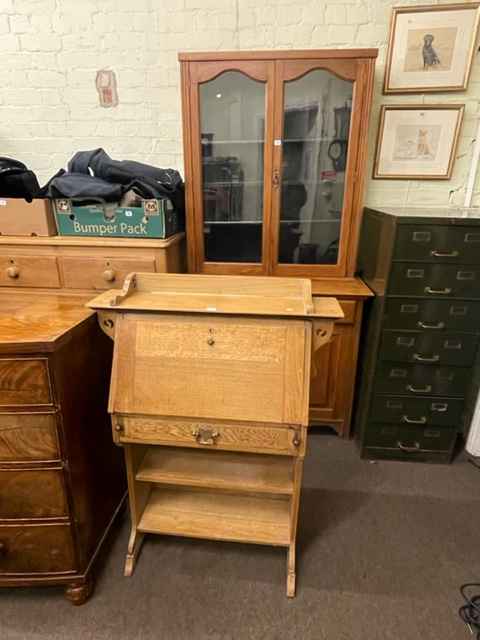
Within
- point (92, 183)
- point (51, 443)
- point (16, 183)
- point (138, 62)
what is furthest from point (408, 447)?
point (138, 62)

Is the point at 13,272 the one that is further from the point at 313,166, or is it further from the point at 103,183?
the point at 313,166

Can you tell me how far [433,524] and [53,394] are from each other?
1.66 metres

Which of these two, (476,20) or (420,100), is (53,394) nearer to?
(420,100)

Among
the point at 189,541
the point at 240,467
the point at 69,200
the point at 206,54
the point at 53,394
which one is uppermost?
the point at 206,54

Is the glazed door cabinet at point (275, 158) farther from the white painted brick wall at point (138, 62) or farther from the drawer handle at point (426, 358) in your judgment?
the drawer handle at point (426, 358)

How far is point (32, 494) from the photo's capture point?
1.15m

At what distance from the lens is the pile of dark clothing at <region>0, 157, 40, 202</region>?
167cm

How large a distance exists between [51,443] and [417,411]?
1.68m

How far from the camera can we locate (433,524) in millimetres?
1588

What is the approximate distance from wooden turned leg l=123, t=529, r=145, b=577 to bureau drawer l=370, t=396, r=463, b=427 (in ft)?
4.09

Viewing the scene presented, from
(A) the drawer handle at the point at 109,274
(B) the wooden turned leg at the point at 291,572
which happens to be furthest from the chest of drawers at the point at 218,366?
(A) the drawer handle at the point at 109,274

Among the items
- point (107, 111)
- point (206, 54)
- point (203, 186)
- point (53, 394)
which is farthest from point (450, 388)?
point (107, 111)

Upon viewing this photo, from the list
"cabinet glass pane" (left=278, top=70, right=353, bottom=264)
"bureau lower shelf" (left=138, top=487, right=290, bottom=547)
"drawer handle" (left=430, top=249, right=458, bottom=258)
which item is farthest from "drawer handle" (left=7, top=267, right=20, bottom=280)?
"drawer handle" (left=430, top=249, right=458, bottom=258)

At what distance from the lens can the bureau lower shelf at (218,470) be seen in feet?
4.25
